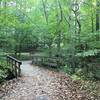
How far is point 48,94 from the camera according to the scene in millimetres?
8750

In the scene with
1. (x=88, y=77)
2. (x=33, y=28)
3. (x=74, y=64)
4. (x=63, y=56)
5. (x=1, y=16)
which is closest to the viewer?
(x=88, y=77)

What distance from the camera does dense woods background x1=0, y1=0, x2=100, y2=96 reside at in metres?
13.8

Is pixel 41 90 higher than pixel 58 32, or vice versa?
pixel 58 32

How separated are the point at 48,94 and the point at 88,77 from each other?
4120 millimetres

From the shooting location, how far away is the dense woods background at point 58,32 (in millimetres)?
13750

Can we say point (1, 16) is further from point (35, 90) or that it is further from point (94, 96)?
A: point (94, 96)

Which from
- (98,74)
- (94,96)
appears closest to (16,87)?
(94,96)

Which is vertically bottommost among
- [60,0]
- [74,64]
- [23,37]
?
[74,64]

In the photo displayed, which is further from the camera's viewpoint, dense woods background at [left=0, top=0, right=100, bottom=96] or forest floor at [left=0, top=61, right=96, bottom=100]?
dense woods background at [left=0, top=0, right=100, bottom=96]

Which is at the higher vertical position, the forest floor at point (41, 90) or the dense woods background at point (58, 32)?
the dense woods background at point (58, 32)

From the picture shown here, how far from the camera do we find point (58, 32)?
71.5ft

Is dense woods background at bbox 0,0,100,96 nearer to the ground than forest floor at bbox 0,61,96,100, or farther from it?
farther from it

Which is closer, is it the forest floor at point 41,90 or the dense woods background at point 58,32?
the forest floor at point 41,90

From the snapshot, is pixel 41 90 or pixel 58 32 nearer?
pixel 41 90
